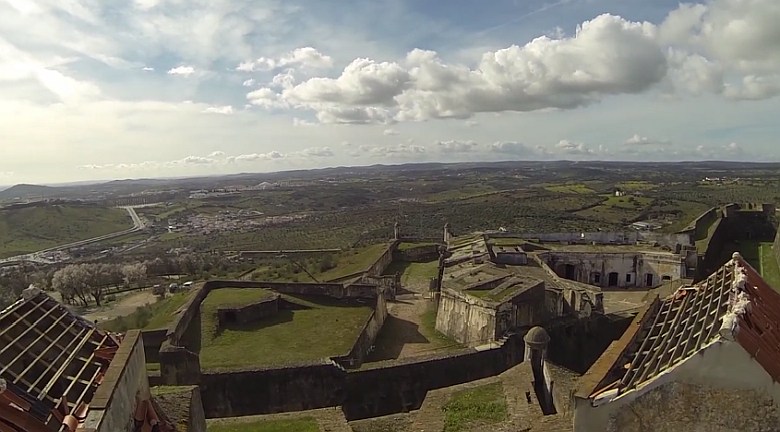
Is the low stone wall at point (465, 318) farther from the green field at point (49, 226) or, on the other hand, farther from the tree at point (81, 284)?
the green field at point (49, 226)

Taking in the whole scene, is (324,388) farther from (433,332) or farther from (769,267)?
(769,267)

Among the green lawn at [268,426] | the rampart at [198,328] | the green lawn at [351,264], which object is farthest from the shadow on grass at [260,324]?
the green lawn at [351,264]

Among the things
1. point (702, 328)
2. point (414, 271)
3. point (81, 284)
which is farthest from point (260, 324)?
point (81, 284)

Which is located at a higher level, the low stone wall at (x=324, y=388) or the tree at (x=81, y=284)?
the low stone wall at (x=324, y=388)

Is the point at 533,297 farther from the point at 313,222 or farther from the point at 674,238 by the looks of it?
the point at 313,222

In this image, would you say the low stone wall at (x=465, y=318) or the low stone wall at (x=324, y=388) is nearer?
the low stone wall at (x=324, y=388)

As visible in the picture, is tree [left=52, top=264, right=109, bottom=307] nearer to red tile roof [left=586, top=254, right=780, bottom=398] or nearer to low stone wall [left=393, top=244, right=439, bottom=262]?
low stone wall [left=393, top=244, right=439, bottom=262]

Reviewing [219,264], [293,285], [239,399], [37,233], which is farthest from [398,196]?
[239,399]

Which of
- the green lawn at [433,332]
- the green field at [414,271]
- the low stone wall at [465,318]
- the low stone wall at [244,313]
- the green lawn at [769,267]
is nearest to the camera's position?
the low stone wall at [465,318]
